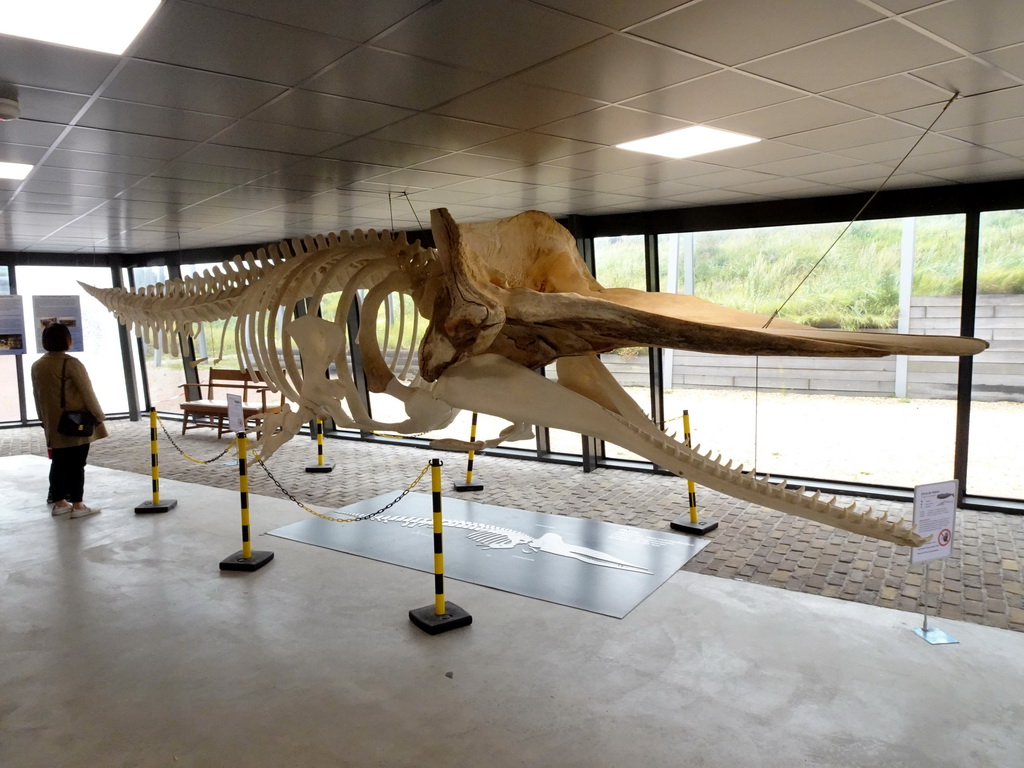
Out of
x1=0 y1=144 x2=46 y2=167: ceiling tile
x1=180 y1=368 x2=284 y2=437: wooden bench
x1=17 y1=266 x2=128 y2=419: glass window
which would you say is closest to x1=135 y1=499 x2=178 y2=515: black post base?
x1=180 y1=368 x2=284 y2=437: wooden bench

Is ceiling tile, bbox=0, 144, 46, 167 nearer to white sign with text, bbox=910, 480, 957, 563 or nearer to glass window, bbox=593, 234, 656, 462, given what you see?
glass window, bbox=593, 234, 656, 462

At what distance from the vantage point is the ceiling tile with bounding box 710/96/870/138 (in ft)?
12.7

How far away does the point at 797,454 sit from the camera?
25.9 ft

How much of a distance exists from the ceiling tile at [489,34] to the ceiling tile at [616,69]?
103mm

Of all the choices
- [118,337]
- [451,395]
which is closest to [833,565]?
[451,395]

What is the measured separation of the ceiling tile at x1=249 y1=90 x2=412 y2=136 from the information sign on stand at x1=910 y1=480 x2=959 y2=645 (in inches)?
146

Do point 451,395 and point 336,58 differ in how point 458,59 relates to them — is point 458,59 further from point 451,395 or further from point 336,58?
point 451,395

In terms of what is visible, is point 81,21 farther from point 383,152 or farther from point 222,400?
point 222,400

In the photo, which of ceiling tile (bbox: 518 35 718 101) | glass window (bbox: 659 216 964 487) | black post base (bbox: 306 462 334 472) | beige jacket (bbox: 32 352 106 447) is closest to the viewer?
ceiling tile (bbox: 518 35 718 101)

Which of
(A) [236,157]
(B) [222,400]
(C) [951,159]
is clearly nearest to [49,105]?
(A) [236,157]

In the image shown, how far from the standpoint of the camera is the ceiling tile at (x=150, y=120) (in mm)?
3805

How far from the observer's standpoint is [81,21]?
2.77m

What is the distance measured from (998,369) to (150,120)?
7.69 metres

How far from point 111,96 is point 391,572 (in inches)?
142
